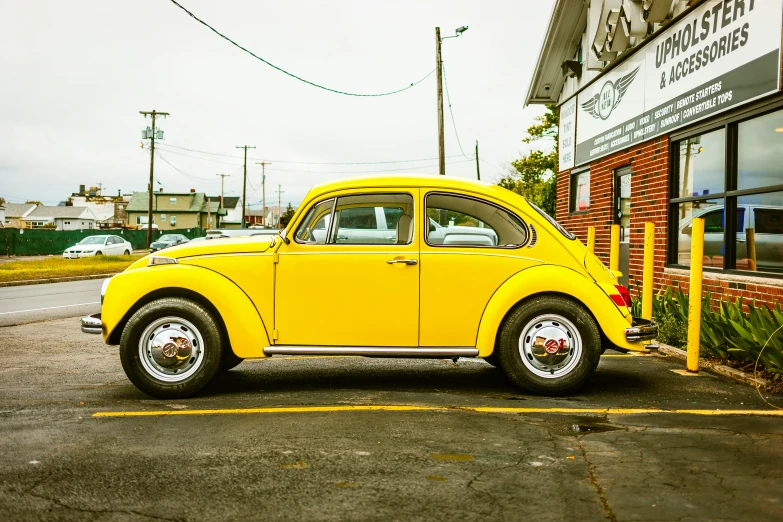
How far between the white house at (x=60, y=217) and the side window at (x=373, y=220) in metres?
123

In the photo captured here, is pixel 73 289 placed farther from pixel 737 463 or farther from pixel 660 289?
pixel 737 463

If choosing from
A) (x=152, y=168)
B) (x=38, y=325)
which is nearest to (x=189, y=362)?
(x=38, y=325)

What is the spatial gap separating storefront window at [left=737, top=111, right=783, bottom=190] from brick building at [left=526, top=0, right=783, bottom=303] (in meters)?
0.02

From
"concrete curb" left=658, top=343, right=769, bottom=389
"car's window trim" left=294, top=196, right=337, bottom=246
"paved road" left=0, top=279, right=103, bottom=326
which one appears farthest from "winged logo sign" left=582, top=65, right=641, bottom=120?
"paved road" left=0, top=279, right=103, bottom=326

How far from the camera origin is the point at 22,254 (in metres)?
48.7

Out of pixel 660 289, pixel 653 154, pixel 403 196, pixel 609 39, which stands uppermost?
pixel 609 39

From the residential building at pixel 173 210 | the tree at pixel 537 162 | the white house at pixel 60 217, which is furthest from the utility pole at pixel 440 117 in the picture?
the white house at pixel 60 217

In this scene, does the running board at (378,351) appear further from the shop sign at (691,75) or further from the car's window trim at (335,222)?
the shop sign at (691,75)

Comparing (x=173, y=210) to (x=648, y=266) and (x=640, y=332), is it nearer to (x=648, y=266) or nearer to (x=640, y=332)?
(x=648, y=266)

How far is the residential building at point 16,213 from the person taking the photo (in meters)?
121

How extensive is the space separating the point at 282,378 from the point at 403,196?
82.5 inches

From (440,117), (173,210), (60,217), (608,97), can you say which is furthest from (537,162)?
(60,217)

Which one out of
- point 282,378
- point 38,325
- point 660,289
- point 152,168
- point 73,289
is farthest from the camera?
point 152,168

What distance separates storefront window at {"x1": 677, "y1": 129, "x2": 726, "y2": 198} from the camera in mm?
9133
